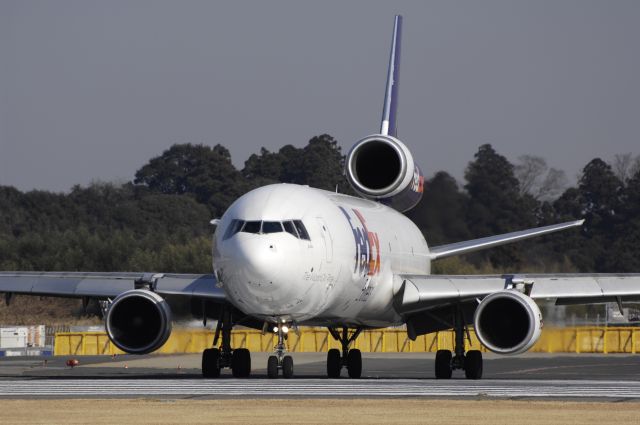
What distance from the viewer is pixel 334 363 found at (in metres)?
30.1

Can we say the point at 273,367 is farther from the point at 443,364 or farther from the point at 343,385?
the point at 443,364

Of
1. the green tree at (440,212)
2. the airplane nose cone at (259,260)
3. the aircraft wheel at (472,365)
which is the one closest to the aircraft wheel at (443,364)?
the aircraft wheel at (472,365)

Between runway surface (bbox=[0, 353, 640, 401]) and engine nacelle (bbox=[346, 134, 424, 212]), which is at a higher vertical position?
engine nacelle (bbox=[346, 134, 424, 212])

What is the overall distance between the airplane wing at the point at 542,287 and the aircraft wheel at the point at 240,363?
4.06m

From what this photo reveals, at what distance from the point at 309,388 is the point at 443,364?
24.3ft

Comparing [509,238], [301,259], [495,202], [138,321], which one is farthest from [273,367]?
[495,202]

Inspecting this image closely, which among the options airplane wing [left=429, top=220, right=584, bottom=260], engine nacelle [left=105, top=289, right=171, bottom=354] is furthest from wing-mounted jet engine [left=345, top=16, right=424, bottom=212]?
engine nacelle [left=105, top=289, right=171, bottom=354]

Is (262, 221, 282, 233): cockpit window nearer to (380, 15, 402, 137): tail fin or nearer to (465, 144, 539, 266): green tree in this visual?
(380, 15, 402, 137): tail fin

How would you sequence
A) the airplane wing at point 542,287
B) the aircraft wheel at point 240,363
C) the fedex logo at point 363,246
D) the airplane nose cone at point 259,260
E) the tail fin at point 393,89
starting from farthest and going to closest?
the tail fin at point 393,89 → the airplane wing at point 542,287 → the aircraft wheel at point 240,363 → the fedex logo at point 363,246 → the airplane nose cone at point 259,260

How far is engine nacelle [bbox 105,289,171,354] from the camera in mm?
27125

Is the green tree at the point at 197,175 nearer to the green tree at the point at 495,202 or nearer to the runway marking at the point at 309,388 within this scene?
the green tree at the point at 495,202

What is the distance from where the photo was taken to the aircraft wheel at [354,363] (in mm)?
30234

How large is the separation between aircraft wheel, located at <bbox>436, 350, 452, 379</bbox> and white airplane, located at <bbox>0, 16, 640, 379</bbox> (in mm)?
29

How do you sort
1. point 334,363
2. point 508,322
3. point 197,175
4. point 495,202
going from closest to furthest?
point 508,322
point 334,363
point 495,202
point 197,175
